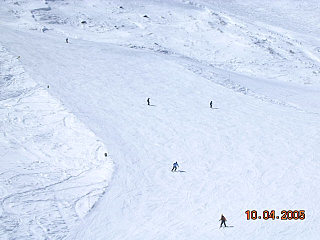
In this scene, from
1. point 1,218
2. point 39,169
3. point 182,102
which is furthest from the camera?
point 182,102

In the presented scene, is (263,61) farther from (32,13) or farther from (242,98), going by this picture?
(32,13)

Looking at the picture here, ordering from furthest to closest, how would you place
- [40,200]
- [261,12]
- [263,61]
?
1. [261,12]
2. [263,61]
3. [40,200]

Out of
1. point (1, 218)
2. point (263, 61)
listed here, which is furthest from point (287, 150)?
point (263, 61)

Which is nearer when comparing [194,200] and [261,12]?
[194,200]

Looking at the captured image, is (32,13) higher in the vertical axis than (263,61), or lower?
higher

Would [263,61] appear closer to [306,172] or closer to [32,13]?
[306,172]
